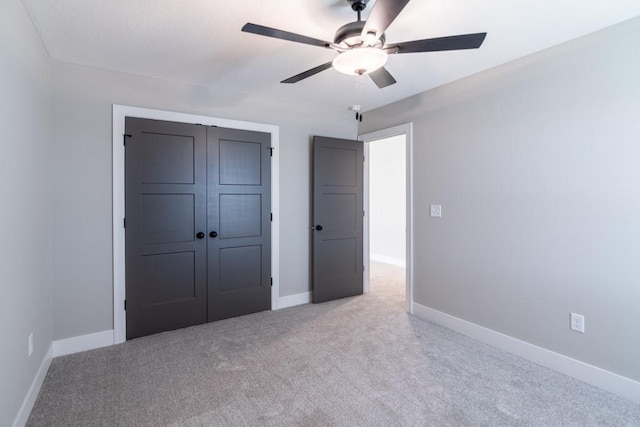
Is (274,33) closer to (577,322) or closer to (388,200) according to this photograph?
(577,322)

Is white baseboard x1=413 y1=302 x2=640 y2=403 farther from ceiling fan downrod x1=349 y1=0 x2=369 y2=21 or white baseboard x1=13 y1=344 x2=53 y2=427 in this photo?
white baseboard x1=13 y1=344 x2=53 y2=427

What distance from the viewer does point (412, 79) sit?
3172mm

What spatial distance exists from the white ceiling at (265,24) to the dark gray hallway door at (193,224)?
2.19 feet

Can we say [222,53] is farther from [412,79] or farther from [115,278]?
[115,278]

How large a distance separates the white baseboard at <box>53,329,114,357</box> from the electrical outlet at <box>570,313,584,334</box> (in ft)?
12.5

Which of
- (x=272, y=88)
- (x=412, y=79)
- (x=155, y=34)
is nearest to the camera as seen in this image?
(x=155, y=34)

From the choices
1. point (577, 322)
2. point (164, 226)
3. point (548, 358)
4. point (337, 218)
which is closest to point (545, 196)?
point (577, 322)

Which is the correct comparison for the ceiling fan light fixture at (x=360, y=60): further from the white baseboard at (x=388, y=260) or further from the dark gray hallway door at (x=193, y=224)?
the white baseboard at (x=388, y=260)

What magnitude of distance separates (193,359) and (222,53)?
2.49m

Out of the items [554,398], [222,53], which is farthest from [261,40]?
[554,398]

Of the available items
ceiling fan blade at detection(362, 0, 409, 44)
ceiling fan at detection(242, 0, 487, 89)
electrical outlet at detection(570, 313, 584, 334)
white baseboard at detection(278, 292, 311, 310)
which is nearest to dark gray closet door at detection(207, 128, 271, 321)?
white baseboard at detection(278, 292, 311, 310)

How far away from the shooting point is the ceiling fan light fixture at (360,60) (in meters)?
1.77

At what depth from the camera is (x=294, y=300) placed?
3.97 metres

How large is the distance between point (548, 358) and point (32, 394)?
3661mm
